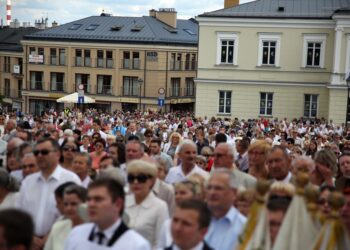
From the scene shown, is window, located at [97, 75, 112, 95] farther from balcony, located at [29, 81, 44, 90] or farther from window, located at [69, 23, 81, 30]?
balcony, located at [29, 81, 44, 90]

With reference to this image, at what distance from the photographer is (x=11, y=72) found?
6681cm

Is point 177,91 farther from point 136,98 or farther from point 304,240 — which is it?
point 304,240

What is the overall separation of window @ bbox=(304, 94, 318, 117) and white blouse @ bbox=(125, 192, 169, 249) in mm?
36595

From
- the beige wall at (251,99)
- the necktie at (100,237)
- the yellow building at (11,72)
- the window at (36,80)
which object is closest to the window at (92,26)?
the window at (36,80)

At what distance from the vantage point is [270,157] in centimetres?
806

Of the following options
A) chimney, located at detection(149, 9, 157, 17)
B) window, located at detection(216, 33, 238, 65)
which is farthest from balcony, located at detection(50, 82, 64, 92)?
window, located at detection(216, 33, 238, 65)

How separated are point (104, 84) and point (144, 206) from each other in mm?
52554

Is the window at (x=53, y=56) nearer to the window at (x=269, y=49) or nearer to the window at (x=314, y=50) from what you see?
the window at (x=269, y=49)

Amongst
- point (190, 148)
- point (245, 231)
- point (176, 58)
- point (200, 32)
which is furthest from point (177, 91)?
point (245, 231)

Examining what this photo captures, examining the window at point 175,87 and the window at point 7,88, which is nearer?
the window at point 175,87

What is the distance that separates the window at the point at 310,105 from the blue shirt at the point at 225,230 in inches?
1463

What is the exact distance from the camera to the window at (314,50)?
4128 centimetres

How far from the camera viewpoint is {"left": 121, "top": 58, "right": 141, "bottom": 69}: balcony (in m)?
57.4

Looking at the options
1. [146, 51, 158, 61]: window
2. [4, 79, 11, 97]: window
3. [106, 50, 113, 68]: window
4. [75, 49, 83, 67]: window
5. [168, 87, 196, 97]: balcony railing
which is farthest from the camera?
[4, 79, 11, 97]: window
